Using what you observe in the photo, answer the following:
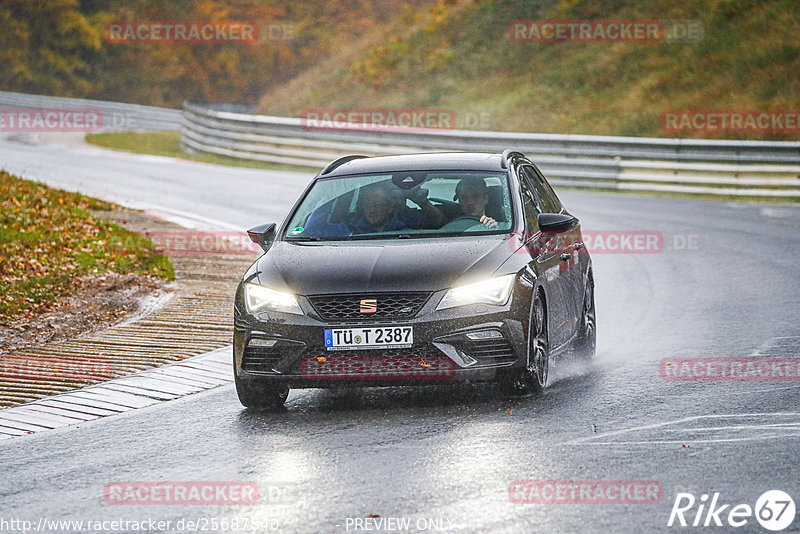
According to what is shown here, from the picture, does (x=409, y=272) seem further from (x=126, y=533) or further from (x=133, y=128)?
(x=133, y=128)

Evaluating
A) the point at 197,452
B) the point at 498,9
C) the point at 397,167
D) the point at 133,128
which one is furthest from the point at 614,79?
the point at 197,452

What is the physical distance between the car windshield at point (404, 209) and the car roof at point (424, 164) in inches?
2.7

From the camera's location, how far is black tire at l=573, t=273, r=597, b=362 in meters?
10.3

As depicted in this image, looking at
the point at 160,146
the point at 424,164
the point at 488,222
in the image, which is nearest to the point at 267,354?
the point at 488,222

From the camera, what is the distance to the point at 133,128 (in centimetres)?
4631

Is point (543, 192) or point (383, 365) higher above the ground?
point (543, 192)

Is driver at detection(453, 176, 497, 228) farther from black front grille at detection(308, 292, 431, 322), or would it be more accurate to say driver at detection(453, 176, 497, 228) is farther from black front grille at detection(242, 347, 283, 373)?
black front grille at detection(242, 347, 283, 373)

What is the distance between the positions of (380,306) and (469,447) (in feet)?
4.27

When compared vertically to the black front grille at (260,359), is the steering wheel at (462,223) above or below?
above

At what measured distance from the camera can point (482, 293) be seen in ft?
27.2

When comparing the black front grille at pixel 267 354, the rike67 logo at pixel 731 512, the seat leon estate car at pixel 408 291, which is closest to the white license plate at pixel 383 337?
the seat leon estate car at pixel 408 291

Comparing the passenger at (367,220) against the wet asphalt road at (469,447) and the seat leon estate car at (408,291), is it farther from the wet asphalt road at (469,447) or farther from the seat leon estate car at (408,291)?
the wet asphalt road at (469,447)

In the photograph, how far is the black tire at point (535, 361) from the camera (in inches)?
331

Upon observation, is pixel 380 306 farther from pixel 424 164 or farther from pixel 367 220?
pixel 424 164
